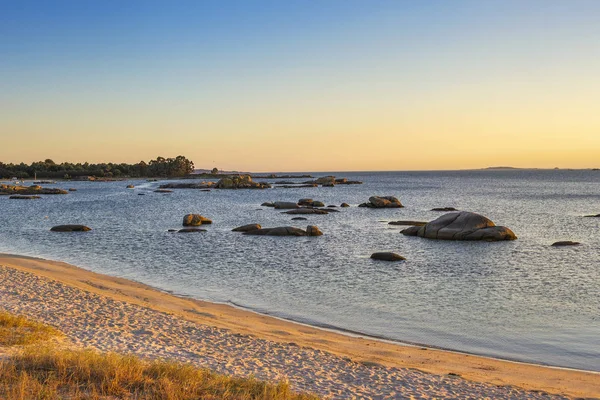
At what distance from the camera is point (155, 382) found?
31.2 ft

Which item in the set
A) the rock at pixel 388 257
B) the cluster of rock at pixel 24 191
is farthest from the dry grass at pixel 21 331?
the cluster of rock at pixel 24 191

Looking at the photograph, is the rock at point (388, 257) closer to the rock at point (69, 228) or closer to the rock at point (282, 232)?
the rock at point (282, 232)

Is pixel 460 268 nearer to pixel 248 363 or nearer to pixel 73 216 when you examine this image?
pixel 248 363

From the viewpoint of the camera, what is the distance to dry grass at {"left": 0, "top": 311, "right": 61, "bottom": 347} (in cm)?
1234

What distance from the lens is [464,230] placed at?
42.3 meters

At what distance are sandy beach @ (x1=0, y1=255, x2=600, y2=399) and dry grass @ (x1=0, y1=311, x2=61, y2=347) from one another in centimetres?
69

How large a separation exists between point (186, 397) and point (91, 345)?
540cm

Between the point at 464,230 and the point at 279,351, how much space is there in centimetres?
3168

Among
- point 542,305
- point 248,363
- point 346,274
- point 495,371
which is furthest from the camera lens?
point 346,274

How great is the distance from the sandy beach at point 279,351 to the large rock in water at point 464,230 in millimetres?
26775

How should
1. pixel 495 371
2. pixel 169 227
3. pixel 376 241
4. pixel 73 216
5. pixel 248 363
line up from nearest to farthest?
1. pixel 248 363
2. pixel 495 371
3. pixel 376 241
4. pixel 169 227
5. pixel 73 216

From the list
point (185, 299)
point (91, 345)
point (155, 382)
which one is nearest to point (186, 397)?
point (155, 382)

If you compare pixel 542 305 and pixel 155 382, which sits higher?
pixel 155 382

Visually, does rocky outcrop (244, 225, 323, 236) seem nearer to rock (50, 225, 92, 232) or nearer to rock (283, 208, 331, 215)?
rock (50, 225, 92, 232)
